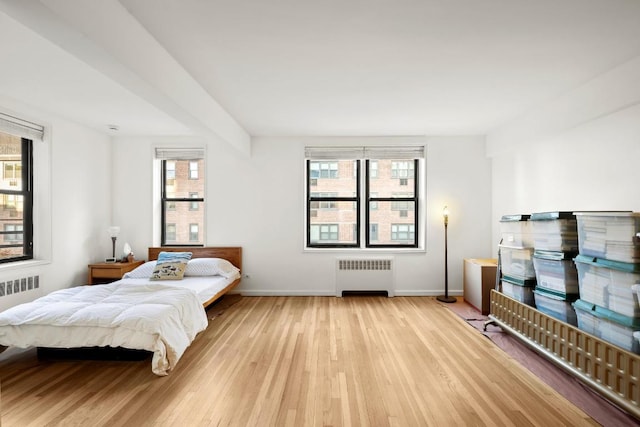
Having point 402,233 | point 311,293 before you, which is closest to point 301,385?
point 311,293

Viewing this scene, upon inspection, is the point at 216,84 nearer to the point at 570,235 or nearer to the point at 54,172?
the point at 54,172

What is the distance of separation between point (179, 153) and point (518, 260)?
498cm

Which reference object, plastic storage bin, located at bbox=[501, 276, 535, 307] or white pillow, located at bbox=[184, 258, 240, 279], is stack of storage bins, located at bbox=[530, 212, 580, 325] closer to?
plastic storage bin, located at bbox=[501, 276, 535, 307]

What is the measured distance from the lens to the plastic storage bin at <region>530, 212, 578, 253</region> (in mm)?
2900

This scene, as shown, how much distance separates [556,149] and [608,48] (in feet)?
5.16

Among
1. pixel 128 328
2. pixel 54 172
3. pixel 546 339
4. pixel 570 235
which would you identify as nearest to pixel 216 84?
pixel 128 328

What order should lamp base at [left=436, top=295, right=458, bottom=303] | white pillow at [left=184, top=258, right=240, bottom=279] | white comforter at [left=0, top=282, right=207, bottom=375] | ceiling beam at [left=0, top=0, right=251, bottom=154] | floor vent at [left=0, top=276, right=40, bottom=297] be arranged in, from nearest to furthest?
ceiling beam at [left=0, top=0, right=251, bottom=154] → white comforter at [left=0, top=282, right=207, bottom=375] → floor vent at [left=0, top=276, right=40, bottom=297] → white pillow at [left=184, top=258, right=240, bottom=279] → lamp base at [left=436, top=295, right=458, bottom=303]

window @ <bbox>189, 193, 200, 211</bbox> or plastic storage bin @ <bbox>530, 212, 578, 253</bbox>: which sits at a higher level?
window @ <bbox>189, 193, 200, 211</bbox>

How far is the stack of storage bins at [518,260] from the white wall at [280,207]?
5.42ft

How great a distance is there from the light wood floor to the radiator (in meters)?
1.46

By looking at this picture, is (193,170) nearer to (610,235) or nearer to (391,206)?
(391,206)

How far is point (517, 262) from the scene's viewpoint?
11.5ft

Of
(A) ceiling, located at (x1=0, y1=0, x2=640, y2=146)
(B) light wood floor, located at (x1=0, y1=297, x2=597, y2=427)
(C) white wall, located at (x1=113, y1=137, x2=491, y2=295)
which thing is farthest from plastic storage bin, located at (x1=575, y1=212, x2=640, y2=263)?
(C) white wall, located at (x1=113, y1=137, x2=491, y2=295)

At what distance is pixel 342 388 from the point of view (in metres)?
2.56
